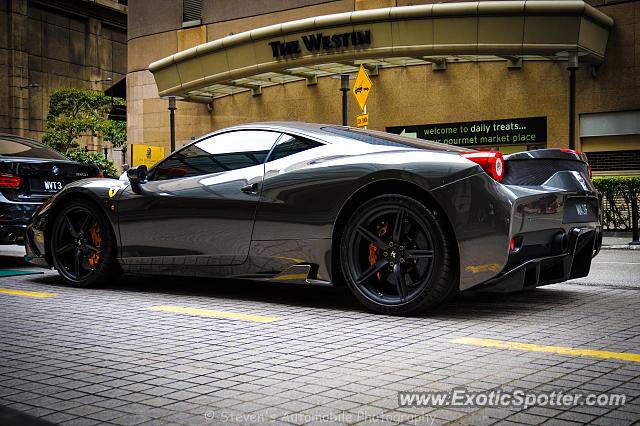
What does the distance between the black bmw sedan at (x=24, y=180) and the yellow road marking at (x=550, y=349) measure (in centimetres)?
583

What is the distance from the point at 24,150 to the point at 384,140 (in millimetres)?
5573

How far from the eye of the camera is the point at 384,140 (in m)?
5.69

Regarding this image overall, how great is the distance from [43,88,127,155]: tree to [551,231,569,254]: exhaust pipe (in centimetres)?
4969

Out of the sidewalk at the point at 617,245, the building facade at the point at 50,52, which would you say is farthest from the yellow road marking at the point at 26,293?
the building facade at the point at 50,52

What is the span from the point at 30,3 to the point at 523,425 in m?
73.3

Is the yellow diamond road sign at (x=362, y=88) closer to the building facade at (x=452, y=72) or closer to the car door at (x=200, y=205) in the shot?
the building facade at (x=452, y=72)

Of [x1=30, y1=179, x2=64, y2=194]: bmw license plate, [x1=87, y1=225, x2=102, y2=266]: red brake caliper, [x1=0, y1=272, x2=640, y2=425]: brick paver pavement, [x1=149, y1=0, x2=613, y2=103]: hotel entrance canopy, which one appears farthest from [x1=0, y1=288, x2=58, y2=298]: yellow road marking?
[x1=149, y1=0, x2=613, y2=103]: hotel entrance canopy

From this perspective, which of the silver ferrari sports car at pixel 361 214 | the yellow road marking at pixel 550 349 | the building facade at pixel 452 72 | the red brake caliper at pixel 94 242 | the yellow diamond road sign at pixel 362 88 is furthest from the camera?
the building facade at pixel 452 72

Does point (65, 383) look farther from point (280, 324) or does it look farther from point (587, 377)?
point (587, 377)

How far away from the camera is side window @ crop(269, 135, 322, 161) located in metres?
5.92

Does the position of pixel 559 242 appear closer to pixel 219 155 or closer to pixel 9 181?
pixel 219 155

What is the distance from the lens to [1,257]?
10859 millimetres

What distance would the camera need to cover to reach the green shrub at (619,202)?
15.9 metres

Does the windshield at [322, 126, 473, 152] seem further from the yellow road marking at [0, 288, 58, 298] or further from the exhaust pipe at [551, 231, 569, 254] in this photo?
the yellow road marking at [0, 288, 58, 298]
